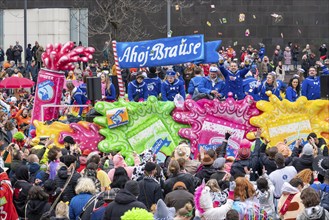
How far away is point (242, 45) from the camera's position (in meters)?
56.0

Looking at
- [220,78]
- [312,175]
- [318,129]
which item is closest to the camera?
[312,175]

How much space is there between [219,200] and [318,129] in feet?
28.4

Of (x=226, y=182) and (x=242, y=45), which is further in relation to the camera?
(x=242, y=45)

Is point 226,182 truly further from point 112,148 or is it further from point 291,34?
point 291,34

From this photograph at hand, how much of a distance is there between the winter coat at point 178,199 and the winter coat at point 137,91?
10.4 m

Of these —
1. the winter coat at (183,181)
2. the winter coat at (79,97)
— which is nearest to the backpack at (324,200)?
the winter coat at (183,181)

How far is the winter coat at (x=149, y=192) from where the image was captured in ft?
48.2

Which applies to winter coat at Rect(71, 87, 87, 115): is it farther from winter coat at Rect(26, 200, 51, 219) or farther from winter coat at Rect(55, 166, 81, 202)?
winter coat at Rect(26, 200, 51, 219)

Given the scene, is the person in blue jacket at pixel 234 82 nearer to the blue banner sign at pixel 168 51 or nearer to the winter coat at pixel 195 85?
the winter coat at pixel 195 85

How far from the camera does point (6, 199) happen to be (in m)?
14.6

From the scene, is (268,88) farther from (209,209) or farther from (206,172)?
(209,209)

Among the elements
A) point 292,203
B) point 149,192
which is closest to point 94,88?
point 149,192

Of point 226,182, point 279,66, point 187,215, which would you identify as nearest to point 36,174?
point 226,182

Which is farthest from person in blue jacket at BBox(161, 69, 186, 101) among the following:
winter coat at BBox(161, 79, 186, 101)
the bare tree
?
the bare tree
